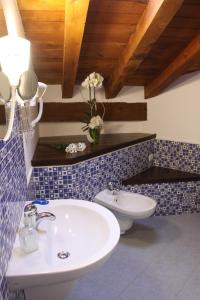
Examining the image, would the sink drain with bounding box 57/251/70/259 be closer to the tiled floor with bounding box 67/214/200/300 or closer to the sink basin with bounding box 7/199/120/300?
the sink basin with bounding box 7/199/120/300

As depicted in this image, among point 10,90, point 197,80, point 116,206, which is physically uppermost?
point 197,80

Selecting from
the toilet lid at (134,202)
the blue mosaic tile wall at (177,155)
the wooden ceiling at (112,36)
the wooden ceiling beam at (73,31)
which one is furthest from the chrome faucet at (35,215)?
the blue mosaic tile wall at (177,155)

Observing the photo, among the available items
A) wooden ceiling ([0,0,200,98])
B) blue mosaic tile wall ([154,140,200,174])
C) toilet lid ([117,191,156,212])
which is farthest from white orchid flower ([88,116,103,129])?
blue mosaic tile wall ([154,140,200,174])

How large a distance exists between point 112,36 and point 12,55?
4.39 ft

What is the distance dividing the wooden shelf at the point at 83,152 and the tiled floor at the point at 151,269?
865 millimetres

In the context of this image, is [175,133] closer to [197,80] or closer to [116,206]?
[197,80]

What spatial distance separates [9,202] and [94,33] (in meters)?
1.57

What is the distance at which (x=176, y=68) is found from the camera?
2.57 metres

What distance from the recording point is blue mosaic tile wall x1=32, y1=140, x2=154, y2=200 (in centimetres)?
217

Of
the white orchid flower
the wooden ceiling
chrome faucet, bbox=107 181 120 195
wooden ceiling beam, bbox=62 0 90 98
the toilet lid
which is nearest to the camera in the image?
wooden ceiling beam, bbox=62 0 90 98

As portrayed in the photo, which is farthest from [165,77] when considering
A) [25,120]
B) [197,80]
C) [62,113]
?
[25,120]

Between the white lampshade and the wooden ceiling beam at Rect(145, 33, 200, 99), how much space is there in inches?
64.7

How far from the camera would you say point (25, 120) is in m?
1.63

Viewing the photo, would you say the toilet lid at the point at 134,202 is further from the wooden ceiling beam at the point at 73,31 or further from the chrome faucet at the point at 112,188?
the wooden ceiling beam at the point at 73,31
